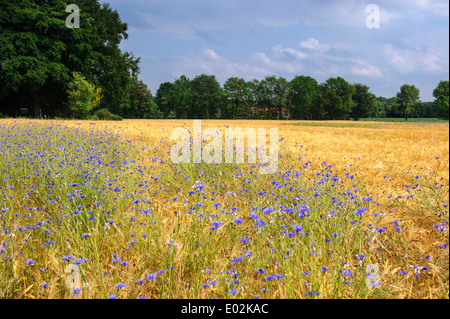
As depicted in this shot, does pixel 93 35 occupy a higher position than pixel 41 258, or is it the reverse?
pixel 93 35

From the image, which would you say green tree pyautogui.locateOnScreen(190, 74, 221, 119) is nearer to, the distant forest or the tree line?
the tree line

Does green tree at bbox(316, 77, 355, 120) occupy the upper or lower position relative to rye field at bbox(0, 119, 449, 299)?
upper

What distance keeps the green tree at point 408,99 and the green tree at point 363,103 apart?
247 inches

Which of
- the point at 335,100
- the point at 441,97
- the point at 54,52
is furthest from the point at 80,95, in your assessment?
the point at 441,97

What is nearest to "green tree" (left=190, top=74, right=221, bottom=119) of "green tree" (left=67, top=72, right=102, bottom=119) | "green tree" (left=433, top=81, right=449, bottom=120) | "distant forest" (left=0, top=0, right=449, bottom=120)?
"distant forest" (left=0, top=0, right=449, bottom=120)

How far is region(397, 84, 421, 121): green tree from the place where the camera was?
74.1 m

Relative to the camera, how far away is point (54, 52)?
3034 centimetres

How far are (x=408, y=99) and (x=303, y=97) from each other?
25.6 meters

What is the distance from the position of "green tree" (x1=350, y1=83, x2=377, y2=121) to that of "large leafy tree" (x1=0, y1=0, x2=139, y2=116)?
60920mm

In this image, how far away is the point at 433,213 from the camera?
3.49 metres
